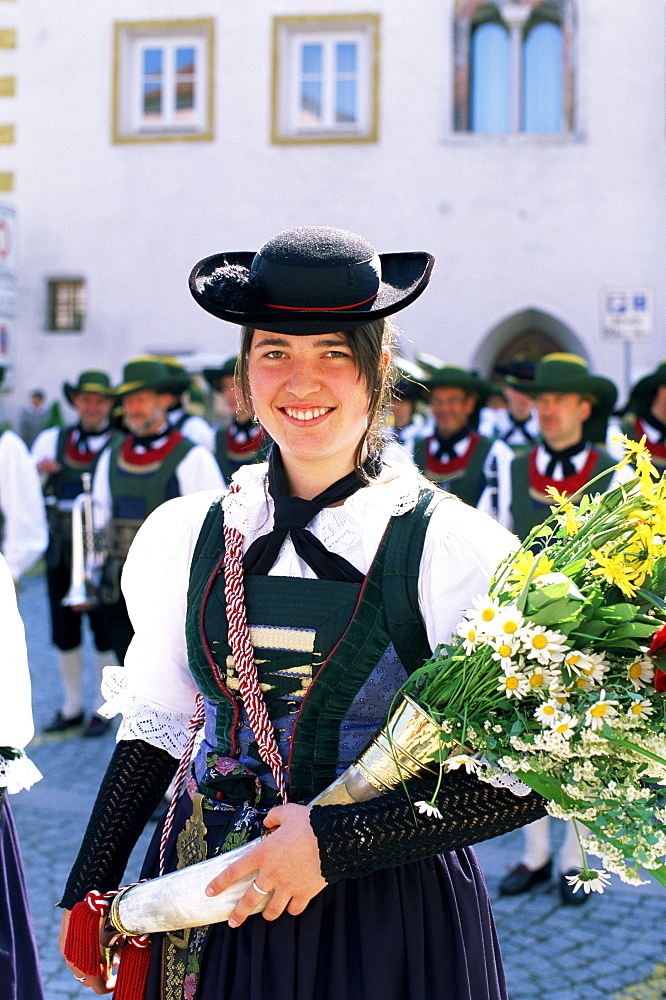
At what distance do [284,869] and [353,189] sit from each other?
15358 millimetres

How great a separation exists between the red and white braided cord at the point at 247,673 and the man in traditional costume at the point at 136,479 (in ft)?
13.3

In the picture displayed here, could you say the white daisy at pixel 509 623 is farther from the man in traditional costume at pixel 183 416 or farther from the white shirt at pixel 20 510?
the white shirt at pixel 20 510

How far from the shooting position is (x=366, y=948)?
173 centimetres

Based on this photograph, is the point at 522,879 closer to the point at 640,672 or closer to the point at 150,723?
the point at 150,723

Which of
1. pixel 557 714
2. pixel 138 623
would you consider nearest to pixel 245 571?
pixel 138 623

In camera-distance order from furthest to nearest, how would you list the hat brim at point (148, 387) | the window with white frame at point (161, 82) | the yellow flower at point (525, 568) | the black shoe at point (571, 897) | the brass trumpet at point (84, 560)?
the window with white frame at point (161, 82), the hat brim at point (148, 387), the brass trumpet at point (84, 560), the black shoe at point (571, 897), the yellow flower at point (525, 568)

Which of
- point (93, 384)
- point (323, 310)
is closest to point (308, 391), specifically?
point (323, 310)

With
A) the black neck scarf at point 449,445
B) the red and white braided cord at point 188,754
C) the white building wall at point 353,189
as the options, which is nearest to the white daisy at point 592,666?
the red and white braided cord at point 188,754

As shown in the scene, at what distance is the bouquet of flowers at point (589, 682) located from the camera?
4.82 feet

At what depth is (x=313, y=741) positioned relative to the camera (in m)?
1.81

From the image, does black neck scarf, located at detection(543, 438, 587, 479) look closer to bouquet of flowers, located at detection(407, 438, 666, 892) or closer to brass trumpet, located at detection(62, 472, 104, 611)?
brass trumpet, located at detection(62, 472, 104, 611)

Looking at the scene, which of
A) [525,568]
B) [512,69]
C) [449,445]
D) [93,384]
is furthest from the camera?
[512,69]

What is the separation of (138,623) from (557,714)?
93 cm

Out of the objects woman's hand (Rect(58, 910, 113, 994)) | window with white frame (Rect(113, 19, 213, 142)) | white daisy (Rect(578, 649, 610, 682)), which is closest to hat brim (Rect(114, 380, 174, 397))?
woman's hand (Rect(58, 910, 113, 994))
